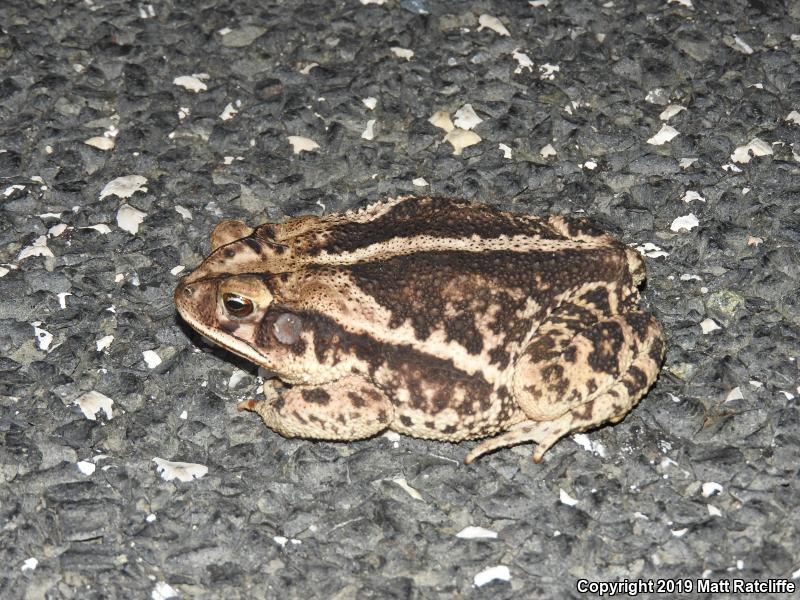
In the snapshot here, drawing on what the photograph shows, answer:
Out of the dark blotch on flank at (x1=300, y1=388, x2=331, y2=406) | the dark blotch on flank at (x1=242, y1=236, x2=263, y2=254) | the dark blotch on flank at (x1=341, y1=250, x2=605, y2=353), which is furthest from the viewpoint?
A: the dark blotch on flank at (x1=242, y1=236, x2=263, y2=254)

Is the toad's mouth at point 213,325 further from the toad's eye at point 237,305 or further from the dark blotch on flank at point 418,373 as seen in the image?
the dark blotch on flank at point 418,373

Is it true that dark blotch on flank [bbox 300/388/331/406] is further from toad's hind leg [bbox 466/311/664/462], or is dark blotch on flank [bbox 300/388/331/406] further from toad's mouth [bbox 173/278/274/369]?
toad's hind leg [bbox 466/311/664/462]

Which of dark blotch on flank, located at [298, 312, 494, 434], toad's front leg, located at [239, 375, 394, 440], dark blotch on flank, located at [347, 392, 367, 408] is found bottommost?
toad's front leg, located at [239, 375, 394, 440]

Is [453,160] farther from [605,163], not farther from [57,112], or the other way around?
[57,112]

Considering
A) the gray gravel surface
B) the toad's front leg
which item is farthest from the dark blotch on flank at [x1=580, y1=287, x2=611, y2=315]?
the toad's front leg

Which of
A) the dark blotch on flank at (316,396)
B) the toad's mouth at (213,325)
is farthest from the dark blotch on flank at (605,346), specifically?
the toad's mouth at (213,325)

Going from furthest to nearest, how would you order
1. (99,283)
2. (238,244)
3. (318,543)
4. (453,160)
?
(453,160) → (99,283) → (238,244) → (318,543)

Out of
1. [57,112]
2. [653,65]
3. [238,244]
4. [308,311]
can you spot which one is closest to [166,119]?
[57,112]
